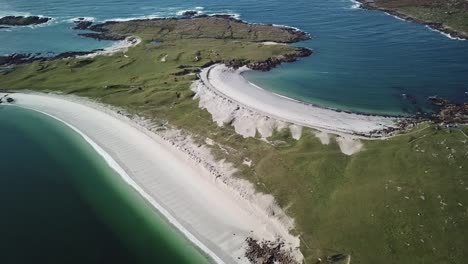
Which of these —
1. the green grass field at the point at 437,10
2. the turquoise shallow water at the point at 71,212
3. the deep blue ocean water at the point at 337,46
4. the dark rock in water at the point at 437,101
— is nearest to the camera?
the turquoise shallow water at the point at 71,212

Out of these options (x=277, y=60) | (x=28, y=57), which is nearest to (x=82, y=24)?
(x=28, y=57)

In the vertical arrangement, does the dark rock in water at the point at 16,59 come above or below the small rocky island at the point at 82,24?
below

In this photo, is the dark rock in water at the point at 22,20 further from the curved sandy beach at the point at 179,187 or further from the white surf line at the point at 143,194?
the white surf line at the point at 143,194

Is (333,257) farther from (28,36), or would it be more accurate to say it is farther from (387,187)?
(28,36)

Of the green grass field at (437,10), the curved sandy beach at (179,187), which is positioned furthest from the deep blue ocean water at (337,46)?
the curved sandy beach at (179,187)

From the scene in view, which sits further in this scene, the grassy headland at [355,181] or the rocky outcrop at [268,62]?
the rocky outcrop at [268,62]

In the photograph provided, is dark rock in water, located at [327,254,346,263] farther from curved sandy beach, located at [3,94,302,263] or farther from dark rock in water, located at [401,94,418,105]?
dark rock in water, located at [401,94,418,105]

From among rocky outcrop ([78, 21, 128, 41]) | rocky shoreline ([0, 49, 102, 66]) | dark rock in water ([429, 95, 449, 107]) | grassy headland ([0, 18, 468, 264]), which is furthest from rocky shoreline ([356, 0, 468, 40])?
rocky shoreline ([0, 49, 102, 66])

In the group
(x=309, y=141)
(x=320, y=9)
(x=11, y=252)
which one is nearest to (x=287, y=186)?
(x=309, y=141)
